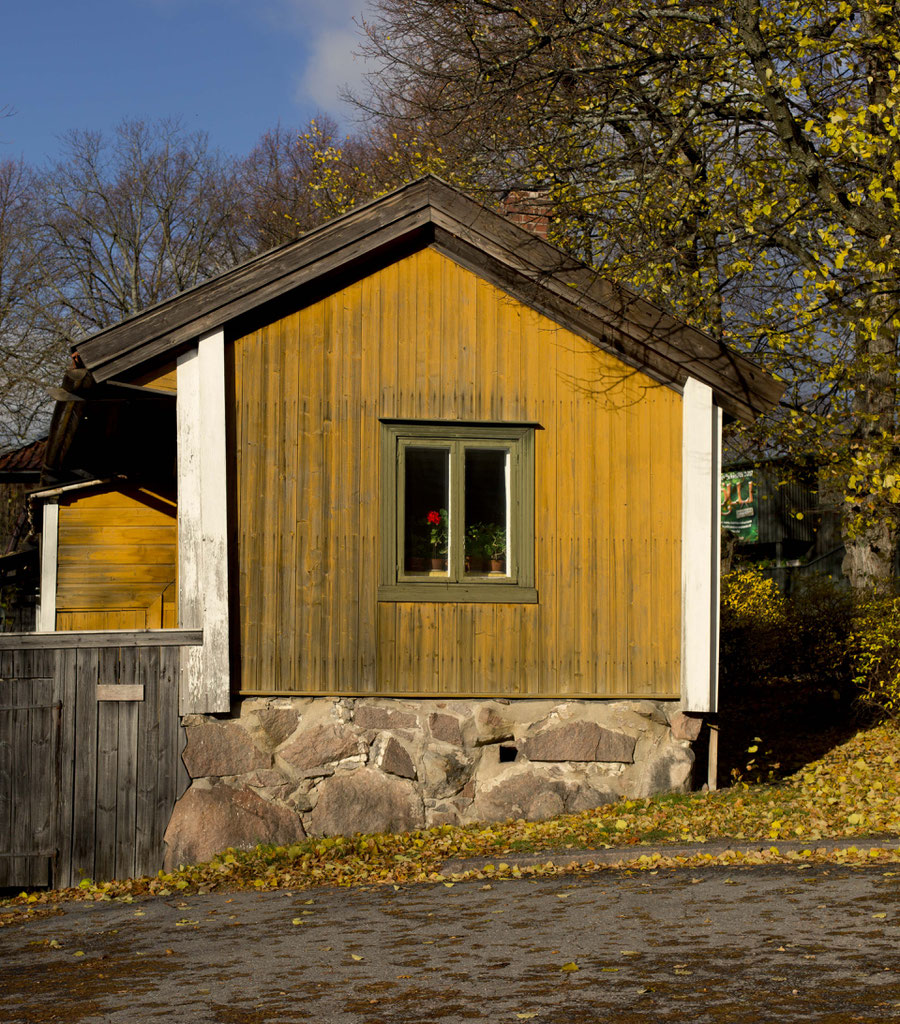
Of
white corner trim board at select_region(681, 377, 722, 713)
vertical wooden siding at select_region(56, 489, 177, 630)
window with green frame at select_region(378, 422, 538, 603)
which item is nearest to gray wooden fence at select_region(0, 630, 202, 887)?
window with green frame at select_region(378, 422, 538, 603)

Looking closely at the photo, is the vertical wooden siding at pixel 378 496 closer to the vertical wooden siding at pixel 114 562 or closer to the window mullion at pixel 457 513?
the window mullion at pixel 457 513

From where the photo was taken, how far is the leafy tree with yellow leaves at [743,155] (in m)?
11.5

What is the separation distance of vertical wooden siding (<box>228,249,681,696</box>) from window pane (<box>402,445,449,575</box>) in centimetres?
32

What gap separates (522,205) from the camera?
55.6ft

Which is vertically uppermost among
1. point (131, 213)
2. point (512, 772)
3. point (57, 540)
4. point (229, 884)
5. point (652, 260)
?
point (131, 213)

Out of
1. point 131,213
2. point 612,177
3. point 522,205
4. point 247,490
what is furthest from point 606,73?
point 131,213

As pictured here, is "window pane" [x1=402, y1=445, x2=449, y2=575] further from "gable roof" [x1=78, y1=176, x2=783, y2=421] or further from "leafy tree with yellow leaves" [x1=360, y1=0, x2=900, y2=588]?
"leafy tree with yellow leaves" [x1=360, y1=0, x2=900, y2=588]

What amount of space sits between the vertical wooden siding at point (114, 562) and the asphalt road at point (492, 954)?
5.02 meters

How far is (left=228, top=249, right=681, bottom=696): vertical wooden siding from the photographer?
33.0 ft

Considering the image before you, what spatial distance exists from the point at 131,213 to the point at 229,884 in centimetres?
3408

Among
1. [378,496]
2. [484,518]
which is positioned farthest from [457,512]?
[378,496]

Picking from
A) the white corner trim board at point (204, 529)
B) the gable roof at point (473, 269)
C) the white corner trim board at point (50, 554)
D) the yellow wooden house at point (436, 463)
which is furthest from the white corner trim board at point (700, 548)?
the white corner trim board at point (50, 554)

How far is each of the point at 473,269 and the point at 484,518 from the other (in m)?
2.26

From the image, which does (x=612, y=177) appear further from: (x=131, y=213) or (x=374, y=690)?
(x=131, y=213)
